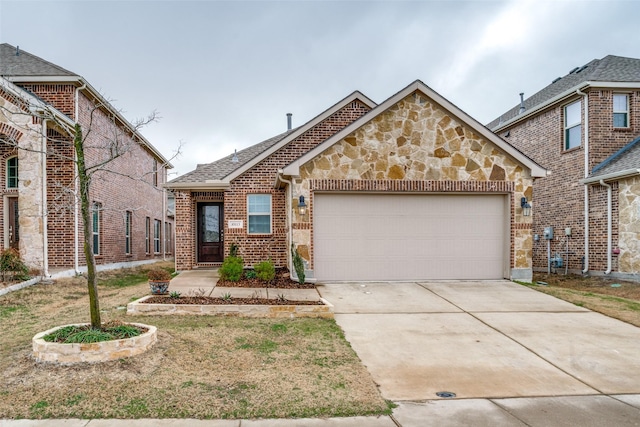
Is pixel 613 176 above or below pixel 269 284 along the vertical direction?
above

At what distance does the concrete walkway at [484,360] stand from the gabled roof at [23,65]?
8044 mm

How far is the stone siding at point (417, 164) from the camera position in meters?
11.5

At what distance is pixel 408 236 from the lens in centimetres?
1195

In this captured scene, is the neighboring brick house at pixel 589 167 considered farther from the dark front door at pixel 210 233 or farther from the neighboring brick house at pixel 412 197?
the dark front door at pixel 210 233

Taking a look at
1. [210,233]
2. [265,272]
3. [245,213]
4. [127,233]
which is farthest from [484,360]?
[127,233]

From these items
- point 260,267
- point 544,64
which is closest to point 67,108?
point 260,267

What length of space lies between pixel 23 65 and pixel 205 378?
13385 millimetres

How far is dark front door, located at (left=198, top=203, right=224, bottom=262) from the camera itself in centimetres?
1529

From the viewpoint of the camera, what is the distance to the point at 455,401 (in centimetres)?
468

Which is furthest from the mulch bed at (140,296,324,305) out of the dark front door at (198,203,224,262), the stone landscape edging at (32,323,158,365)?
the dark front door at (198,203,224,262)

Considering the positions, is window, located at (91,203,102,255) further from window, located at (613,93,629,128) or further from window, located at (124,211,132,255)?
window, located at (613,93,629,128)

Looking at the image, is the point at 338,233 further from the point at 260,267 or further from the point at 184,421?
the point at 184,421

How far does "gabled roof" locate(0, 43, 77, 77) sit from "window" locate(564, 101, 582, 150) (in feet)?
51.8

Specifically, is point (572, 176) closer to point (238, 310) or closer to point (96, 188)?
point (238, 310)
